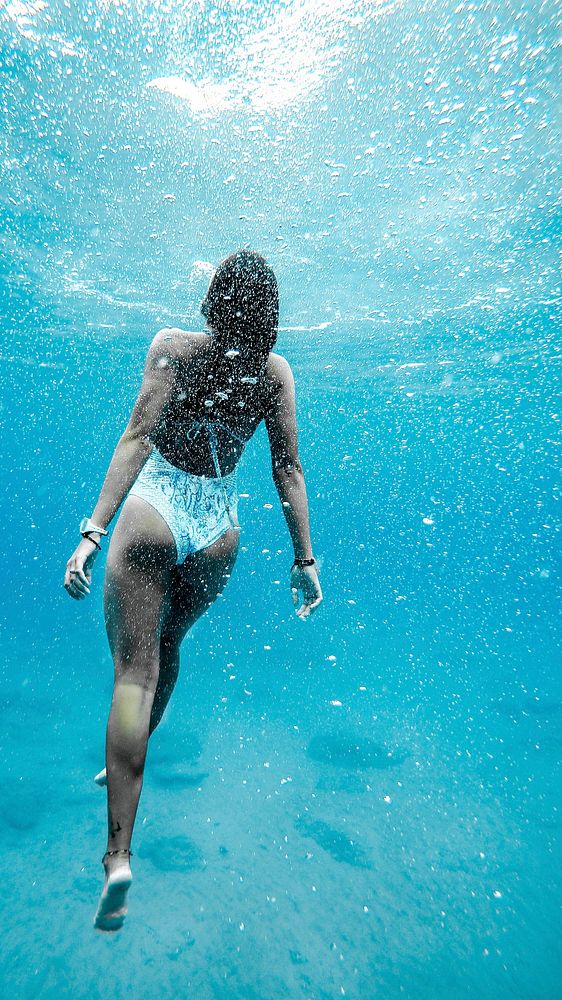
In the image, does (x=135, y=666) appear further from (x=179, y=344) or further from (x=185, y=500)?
(x=179, y=344)

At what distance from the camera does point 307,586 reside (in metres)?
3.15

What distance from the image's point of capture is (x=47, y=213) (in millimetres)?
11586

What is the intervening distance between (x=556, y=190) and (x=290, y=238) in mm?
4827

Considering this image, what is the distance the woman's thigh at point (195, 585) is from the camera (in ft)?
9.67

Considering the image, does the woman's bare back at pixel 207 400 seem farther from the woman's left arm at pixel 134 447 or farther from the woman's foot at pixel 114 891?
the woman's foot at pixel 114 891

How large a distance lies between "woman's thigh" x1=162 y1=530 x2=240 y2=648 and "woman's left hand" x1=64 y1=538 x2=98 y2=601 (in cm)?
57

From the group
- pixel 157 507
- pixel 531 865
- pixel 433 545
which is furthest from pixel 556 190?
pixel 433 545

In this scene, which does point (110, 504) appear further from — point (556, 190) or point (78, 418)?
point (78, 418)

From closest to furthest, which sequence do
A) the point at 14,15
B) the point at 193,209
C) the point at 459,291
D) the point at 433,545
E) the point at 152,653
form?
the point at 152,653 → the point at 14,15 → the point at 193,209 → the point at 459,291 → the point at 433,545

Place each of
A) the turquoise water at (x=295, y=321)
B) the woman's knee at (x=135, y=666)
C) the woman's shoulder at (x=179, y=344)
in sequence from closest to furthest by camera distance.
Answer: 1. the woman's knee at (x=135, y=666)
2. the woman's shoulder at (x=179, y=344)
3. the turquoise water at (x=295, y=321)

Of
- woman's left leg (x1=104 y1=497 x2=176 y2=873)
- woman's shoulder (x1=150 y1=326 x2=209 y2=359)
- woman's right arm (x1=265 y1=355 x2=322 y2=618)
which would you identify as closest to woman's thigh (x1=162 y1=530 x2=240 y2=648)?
woman's left leg (x1=104 y1=497 x2=176 y2=873)

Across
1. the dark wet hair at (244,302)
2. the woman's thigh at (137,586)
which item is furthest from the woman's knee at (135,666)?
the dark wet hair at (244,302)

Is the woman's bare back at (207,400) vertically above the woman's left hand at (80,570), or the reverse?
the woman's bare back at (207,400)

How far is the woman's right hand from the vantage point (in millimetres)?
3098
